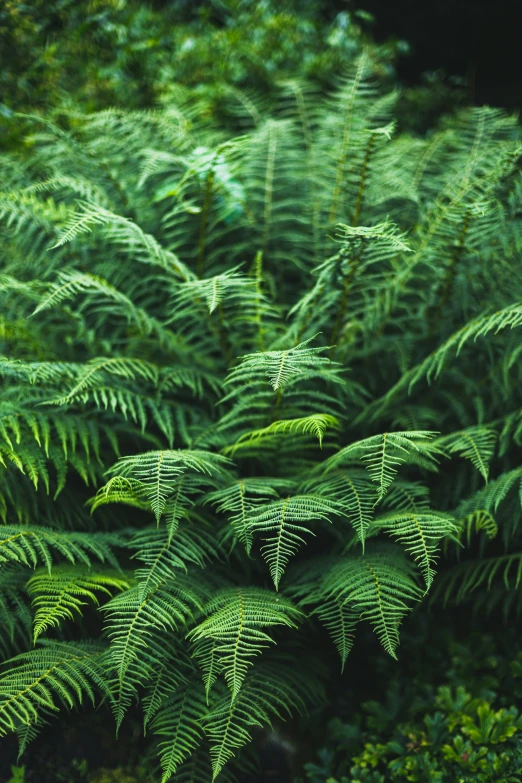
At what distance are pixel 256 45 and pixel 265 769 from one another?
314 cm

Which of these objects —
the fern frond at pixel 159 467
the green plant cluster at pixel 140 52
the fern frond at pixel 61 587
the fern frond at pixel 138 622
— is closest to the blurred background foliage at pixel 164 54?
the green plant cluster at pixel 140 52

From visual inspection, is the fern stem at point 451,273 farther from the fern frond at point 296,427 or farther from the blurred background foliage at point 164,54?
the blurred background foliage at point 164,54

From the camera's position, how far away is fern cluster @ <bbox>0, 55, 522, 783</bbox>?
4.86 feet

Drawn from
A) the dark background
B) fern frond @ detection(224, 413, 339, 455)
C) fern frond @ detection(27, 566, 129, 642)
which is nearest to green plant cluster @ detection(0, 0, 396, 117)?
the dark background

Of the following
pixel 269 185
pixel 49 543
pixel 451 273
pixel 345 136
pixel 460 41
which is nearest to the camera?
pixel 49 543

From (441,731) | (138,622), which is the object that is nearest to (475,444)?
(441,731)

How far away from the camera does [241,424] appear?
2102 millimetres

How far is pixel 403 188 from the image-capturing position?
2.30m

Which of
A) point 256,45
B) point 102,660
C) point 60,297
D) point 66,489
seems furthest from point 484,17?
point 102,660

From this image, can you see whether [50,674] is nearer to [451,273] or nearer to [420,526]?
[420,526]

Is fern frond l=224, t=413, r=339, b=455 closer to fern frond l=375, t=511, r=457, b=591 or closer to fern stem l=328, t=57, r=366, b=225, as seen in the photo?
fern frond l=375, t=511, r=457, b=591

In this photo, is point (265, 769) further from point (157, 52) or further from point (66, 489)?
point (157, 52)

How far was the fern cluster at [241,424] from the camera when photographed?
1480mm

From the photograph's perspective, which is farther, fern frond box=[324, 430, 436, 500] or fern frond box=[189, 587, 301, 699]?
fern frond box=[324, 430, 436, 500]
